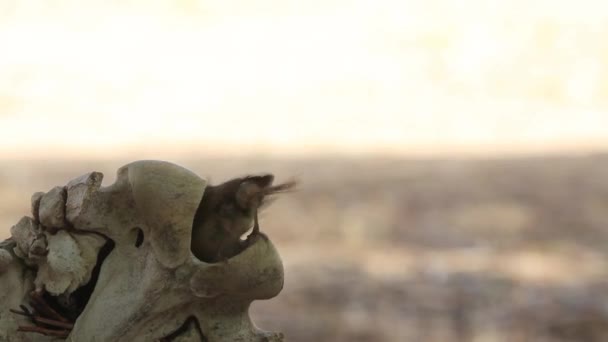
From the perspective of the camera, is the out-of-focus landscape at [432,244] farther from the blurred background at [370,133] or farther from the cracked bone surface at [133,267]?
the cracked bone surface at [133,267]

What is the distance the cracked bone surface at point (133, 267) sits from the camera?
62 centimetres

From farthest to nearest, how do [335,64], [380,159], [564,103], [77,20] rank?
[77,20] → [335,64] → [564,103] → [380,159]

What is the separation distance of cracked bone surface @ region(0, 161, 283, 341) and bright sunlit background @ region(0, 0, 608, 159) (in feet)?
19.5

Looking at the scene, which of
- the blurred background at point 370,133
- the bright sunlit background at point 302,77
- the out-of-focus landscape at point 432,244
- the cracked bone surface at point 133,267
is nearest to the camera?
the cracked bone surface at point 133,267

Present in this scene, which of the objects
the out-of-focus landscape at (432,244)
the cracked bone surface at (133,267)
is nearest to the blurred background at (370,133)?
the out-of-focus landscape at (432,244)

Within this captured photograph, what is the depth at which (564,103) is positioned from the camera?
30.0 ft

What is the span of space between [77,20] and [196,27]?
1062 millimetres

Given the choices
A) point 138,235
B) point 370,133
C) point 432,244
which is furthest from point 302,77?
point 138,235

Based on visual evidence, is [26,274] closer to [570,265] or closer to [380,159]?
[570,265]

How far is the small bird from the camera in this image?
63 centimetres

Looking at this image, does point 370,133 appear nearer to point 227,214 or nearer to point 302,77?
point 302,77

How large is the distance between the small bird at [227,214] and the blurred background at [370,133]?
3029 millimetres

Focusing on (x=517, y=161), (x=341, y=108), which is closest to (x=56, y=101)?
(x=341, y=108)

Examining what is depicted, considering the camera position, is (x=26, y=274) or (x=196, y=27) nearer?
(x=26, y=274)
